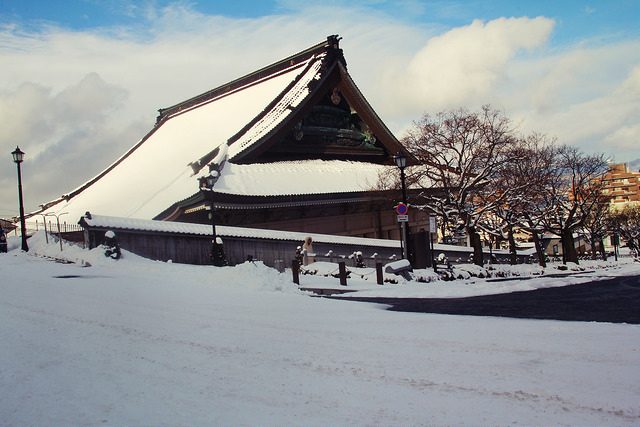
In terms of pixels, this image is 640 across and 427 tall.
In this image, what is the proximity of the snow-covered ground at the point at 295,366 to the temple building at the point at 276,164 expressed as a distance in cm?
1123

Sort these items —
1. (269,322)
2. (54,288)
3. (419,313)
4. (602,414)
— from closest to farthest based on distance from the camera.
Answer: (602,414) → (269,322) → (419,313) → (54,288)

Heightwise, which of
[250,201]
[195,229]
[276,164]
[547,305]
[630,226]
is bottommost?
[547,305]

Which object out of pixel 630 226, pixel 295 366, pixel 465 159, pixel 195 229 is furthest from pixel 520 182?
pixel 630 226

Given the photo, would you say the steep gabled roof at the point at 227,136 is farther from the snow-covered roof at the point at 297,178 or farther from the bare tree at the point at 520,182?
the bare tree at the point at 520,182

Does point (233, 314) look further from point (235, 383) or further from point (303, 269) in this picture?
point (303, 269)

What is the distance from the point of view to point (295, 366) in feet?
16.1

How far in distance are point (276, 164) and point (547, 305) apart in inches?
697

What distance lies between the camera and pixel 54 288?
9.03 m

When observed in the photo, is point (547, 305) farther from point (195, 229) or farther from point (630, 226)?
point (630, 226)

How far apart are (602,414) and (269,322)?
4327mm

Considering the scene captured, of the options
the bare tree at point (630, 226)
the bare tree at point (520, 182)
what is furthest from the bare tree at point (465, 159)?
the bare tree at point (630, 226)

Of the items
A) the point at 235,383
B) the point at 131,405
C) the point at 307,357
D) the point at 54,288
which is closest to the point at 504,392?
the point at 307,357

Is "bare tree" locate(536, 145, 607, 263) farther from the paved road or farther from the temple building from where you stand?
the paved road

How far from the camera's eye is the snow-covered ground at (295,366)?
12.4 ft
